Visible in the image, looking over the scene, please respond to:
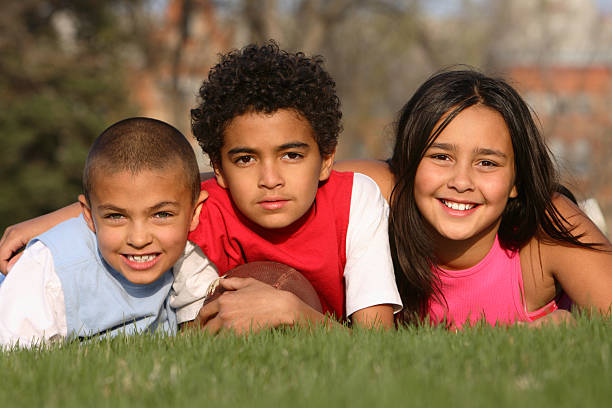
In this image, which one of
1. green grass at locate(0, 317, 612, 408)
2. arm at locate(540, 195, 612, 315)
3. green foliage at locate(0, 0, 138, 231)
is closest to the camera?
green grass at locate(0, 317, 612, 408)

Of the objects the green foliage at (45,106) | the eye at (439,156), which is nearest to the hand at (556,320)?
the eye at (439,156)

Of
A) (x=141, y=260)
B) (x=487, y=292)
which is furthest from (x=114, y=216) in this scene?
(x=487, y=292)

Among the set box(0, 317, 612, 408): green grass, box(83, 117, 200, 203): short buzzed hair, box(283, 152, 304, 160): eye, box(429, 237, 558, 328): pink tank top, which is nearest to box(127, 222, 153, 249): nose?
box(83, 117, 200, 203): short buzzed hair

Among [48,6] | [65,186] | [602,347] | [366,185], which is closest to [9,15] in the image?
[48,6]

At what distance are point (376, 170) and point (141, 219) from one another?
184cm

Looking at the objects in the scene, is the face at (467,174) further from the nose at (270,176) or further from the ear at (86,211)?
the ear at (86,211)

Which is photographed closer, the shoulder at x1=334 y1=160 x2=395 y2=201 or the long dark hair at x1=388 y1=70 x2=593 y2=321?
the long dark hair at x1=388 y1=70 x2=593 y2=321

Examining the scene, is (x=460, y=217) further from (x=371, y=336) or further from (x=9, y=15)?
(x=9, y=15)

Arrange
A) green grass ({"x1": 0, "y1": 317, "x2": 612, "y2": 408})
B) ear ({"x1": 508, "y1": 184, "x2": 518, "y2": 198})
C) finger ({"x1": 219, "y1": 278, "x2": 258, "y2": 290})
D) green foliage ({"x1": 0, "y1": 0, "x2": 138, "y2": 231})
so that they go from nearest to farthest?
1. green grass ({"x1": 0, "y1": 317, "x2": 612, "y2": 408})
2. finger ({"x1": 219, "y1": 278, "x2": 258, "y2": 290})
3. ear ({"x1": 508, "y1": 184, "x2": 518, "y2": 198})
4. green foliage ({"x1": 0, "y1": 0, "x2": 138, "y2": 231})

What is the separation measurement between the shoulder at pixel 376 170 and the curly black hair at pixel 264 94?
49cm

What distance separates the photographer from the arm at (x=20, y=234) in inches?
185

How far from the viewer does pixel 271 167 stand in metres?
4.36

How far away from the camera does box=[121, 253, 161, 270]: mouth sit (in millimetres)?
4266

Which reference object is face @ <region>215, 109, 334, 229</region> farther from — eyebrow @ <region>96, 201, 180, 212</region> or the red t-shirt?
eyebrow @ <region>96, 201, 180, 212</region>
